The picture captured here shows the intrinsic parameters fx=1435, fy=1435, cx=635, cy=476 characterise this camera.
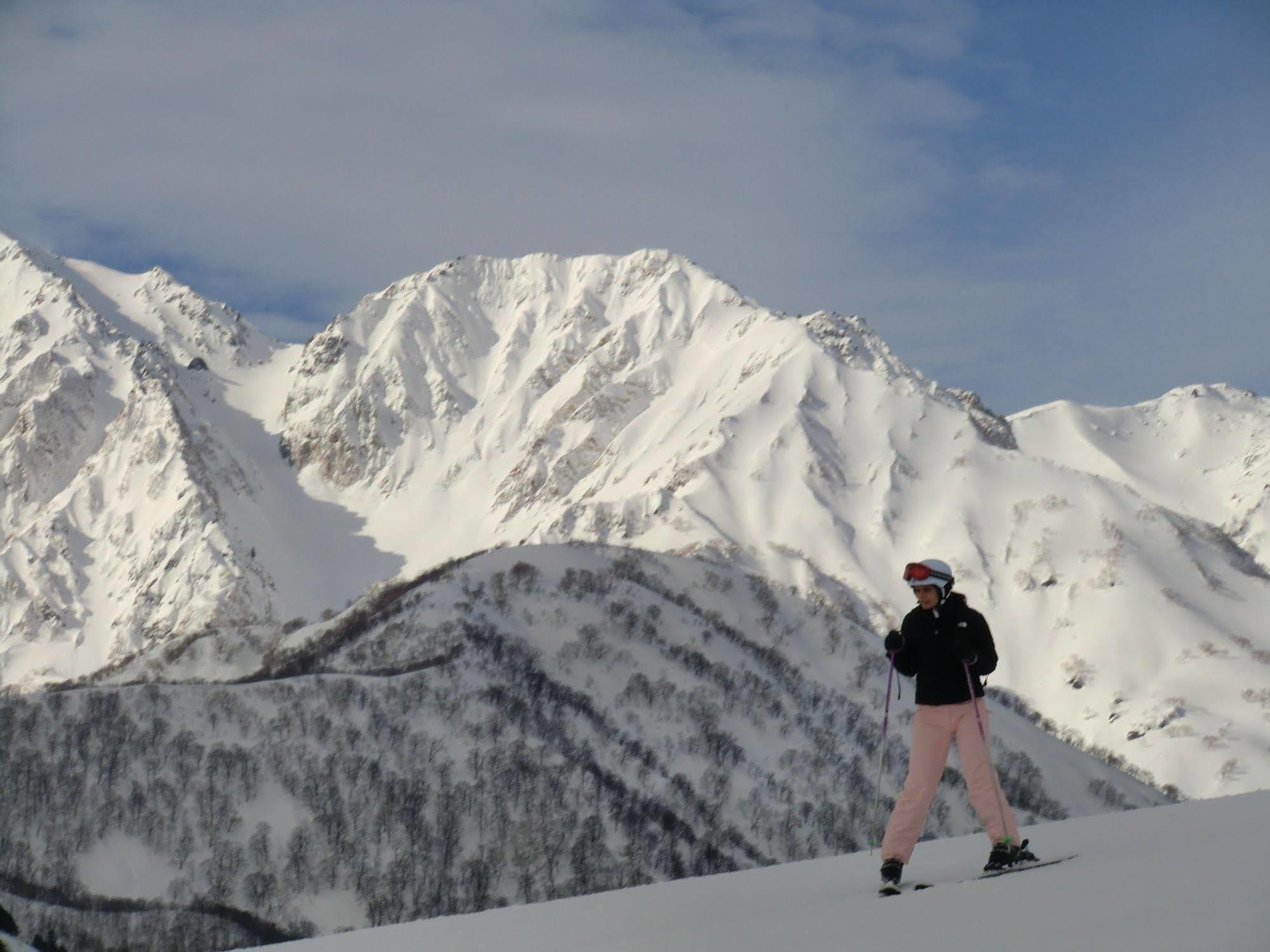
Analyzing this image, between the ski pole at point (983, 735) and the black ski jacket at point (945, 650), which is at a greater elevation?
the black ski jacket at point (945, 650)

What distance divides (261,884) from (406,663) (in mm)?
34319

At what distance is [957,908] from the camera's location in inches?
425

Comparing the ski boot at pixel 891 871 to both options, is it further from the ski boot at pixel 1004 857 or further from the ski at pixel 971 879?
the ski boot at pixel 1004 857

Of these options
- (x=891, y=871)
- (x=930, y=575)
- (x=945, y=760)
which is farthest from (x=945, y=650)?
(x=891, y=871)

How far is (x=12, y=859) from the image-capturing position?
10981cm

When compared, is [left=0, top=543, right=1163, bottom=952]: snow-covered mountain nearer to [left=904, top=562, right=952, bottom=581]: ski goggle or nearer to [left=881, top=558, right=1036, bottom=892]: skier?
[left=881, top=558, right=1036, bottom=892]: skier

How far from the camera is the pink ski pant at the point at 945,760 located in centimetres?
1387

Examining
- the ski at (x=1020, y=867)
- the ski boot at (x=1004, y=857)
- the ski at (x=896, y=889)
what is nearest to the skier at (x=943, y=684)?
the ski boot at (x=1004, y=857)

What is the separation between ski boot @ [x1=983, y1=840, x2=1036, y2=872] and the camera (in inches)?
522

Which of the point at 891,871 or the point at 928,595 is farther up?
the point at 928,595

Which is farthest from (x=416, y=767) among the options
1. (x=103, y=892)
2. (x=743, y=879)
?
(x=743, y=879)

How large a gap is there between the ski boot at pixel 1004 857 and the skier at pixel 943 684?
0.40 metres

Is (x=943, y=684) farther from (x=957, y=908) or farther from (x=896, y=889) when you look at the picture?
(x=957, y=908)

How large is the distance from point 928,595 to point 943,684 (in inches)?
35.1
